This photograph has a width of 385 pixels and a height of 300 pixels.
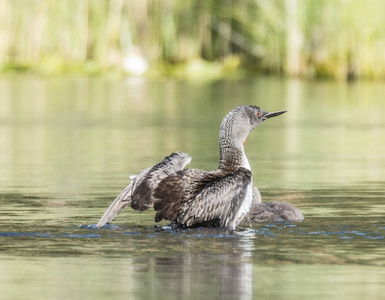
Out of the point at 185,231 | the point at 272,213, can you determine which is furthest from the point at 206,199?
the point at 272,213

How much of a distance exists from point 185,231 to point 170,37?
31233 millimetres

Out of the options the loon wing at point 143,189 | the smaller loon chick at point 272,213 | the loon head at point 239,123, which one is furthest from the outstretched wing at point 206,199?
the smaller loon chick at point 272,213

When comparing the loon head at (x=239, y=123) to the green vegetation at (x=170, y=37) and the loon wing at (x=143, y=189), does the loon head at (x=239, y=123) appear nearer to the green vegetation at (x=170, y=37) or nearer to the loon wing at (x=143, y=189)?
the loon wing at (x=143, y=189)

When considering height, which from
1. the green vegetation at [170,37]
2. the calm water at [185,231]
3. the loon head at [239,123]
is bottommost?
the calm water at [185,231]

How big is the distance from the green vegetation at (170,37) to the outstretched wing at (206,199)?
26669 mm

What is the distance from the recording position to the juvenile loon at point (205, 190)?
8.23m

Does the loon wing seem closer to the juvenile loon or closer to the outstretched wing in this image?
the juvenile loon

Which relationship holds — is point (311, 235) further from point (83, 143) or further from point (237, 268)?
point (83, 143)

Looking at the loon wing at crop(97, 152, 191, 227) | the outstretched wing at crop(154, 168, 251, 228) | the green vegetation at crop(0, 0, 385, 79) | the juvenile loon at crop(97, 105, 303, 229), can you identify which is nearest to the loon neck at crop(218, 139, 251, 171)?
the juvenile loon at crop(97, 105, 303, 229)

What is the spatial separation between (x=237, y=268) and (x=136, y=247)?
1086 mm

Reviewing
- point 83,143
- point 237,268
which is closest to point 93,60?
point 83,143

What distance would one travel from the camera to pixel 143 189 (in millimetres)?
8664

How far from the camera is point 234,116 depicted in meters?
8.94

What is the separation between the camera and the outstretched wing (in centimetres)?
822
